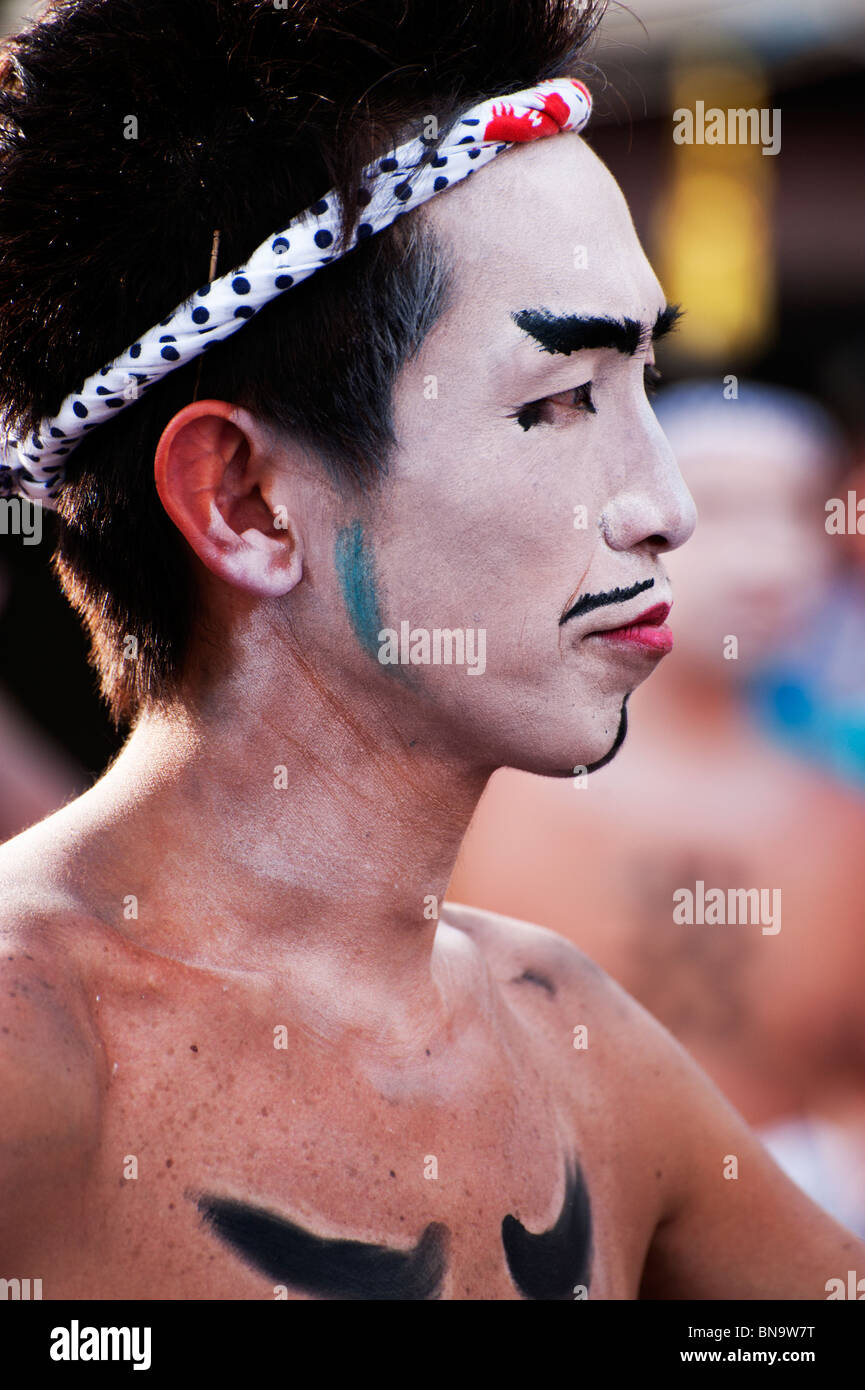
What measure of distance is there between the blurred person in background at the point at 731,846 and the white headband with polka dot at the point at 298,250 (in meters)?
3.08

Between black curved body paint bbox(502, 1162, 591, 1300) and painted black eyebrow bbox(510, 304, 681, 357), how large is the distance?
4.21 feet

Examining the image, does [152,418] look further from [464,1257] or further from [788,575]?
[788,575]

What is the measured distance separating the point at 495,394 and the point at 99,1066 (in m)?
1.06

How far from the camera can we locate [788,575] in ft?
18.4

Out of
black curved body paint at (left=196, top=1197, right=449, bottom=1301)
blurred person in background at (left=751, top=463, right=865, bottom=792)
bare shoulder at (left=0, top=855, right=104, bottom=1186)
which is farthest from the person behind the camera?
blurred person in background at (left=751, top=463, right=865, bottom=792)

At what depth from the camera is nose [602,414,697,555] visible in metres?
2.06

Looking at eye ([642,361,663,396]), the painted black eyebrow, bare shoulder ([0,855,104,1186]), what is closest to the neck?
bare shoulder ([0,855,104,1186])

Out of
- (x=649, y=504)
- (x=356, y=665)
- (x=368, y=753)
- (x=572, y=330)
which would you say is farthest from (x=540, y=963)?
(x=572, y=330)

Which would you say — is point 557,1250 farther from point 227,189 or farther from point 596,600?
point 227,189

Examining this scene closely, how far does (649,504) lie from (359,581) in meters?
0.44

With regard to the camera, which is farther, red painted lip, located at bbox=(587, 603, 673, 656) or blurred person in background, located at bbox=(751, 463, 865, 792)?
blurred person in background, located at bbox=(751, 463, 865, 792)

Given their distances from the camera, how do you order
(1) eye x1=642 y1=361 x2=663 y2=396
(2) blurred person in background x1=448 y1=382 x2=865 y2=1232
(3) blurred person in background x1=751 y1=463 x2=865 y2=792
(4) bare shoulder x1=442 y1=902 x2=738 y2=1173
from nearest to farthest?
(1) eye x1=642 y1=361 x2=663 y2=396 → (4) bare shoulder x1=442 y1=902 x2=738 y2=1173 → (2) blurred person in background x1=448 y1=382 x2=865 y2=1232 → (3) blurred person in background x1=751 y1=463 x2=865 y2=792

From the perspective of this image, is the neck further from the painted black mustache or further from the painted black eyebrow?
the painted black eyebrow
